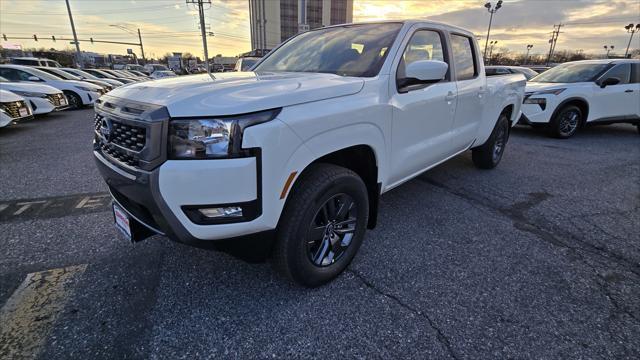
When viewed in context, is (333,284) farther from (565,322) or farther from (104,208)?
(104,208)

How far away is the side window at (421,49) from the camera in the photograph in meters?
2.61

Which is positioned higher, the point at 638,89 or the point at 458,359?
the point at 638,89

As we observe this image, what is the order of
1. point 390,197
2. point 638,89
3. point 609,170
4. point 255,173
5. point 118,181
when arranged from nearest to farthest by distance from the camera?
point 255,173 → point 118,181 → point 390,197 → point 609,170 → point 638,89

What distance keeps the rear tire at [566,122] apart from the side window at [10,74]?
614 inches

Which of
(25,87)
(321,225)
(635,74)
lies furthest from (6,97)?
(635,74)

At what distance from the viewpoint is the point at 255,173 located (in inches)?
65.1

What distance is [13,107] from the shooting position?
737cm

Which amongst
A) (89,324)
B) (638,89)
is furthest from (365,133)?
(638,89)

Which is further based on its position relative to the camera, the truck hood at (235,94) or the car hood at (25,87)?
the car hood at (25,87)

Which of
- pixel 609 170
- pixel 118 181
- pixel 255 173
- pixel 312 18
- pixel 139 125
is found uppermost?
pixel 312 18

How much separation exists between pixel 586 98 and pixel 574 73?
0.88 meters

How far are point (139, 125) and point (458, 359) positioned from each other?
6.89ft

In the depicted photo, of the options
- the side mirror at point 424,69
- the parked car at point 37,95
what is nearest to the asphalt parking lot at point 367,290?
the side mirror at point 424,69

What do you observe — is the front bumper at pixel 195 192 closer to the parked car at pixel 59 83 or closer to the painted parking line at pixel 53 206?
the painted parking line at pixel 53 206
